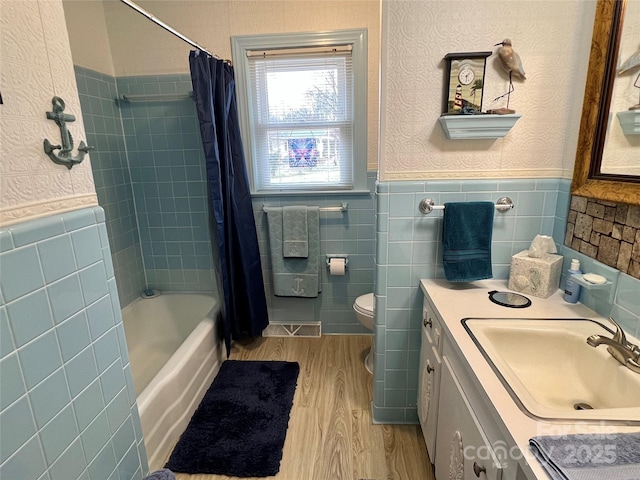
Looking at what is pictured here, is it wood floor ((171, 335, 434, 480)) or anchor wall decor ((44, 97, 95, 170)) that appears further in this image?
wood floor ((171, 335, 434, 480))

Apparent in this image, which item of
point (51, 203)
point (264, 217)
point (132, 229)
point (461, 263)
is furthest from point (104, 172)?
point (461, 263)

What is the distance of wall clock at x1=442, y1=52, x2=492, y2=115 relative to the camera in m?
1.39

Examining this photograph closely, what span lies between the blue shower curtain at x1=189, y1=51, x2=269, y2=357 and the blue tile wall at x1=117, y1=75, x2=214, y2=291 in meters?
0.35

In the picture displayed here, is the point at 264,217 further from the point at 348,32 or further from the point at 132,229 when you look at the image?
the point at 348,32

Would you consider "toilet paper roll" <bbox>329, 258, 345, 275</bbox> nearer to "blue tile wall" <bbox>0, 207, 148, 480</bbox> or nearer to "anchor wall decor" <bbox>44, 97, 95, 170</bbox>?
"blue tile wall" <bbox>0, 207, 148, 480</bbox>

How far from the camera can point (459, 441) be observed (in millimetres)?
1089

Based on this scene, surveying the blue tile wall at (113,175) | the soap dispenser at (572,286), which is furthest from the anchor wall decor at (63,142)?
the soap dispenser at (572,286)

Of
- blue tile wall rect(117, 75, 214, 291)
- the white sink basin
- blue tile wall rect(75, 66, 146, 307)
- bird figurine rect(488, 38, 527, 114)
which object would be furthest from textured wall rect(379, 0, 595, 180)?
blue tile wall rect(75, 66, 146, 307)

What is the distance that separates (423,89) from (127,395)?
5.24 feet

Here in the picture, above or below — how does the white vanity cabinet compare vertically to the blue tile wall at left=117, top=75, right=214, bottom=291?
below

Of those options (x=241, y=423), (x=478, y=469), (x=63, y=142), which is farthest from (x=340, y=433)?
(x=63, y=142)

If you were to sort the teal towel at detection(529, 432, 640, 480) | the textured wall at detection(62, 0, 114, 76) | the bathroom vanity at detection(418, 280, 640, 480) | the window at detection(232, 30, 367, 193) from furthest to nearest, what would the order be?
1. the window at detection(232, 30, 367, 193)
2. the textured wall at detection(62, 0, 114, 76)
3. the bathroom vanity at detection(418, 280, 640, 480)
4. the teal towel at detection(529, 432, 640, 480)

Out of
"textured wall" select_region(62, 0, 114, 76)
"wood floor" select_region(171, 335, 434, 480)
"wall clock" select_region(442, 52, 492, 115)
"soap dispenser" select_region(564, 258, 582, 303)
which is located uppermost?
"textured wall" select_region(62, 0, 114, 76)

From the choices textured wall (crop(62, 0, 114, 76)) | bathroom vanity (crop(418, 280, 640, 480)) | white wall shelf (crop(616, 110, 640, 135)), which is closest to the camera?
bathroom vanity (crop(418, 280, 640, 480))
